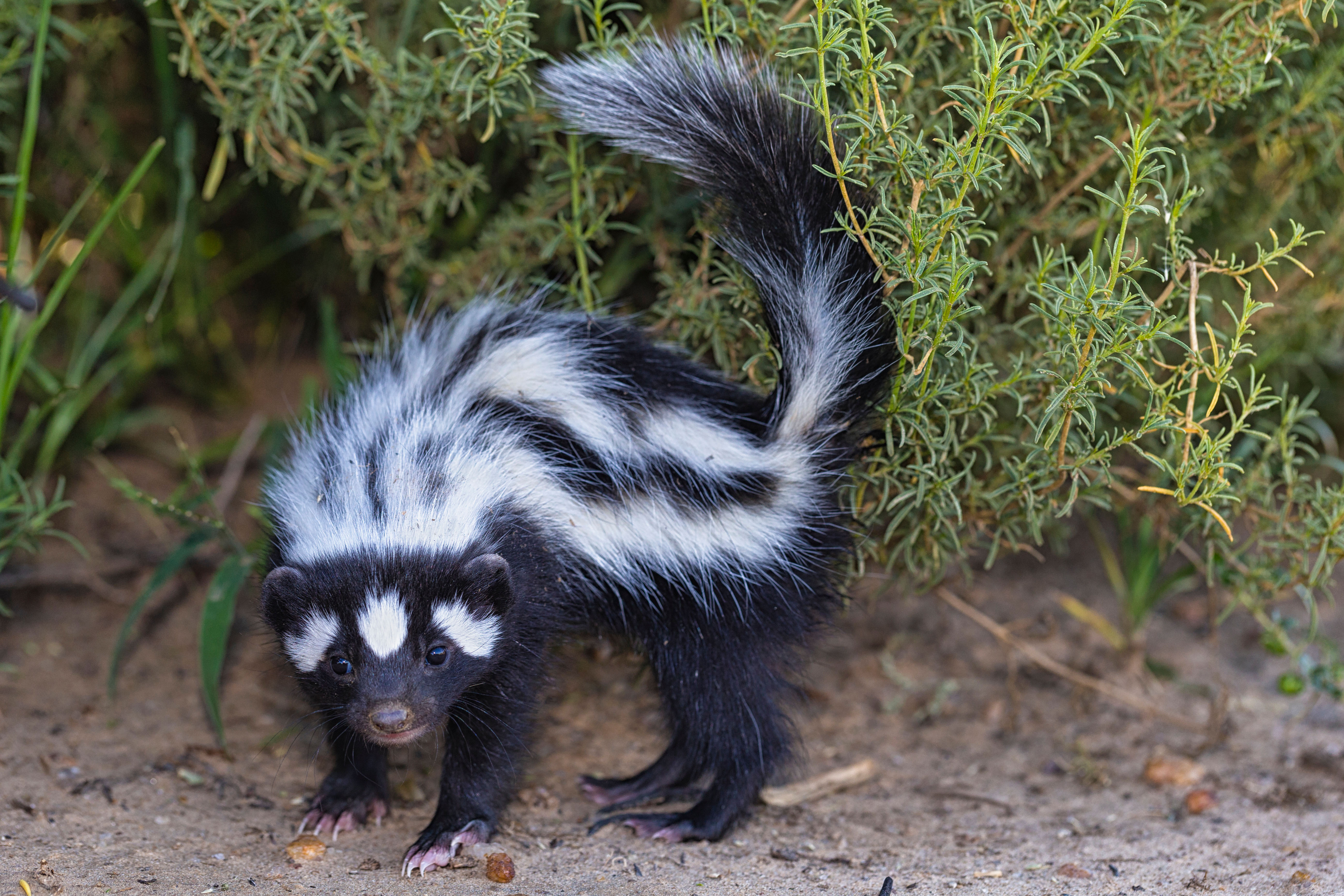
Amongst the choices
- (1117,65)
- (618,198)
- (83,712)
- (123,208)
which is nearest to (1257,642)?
(1117,65)

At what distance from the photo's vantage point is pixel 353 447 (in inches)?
130

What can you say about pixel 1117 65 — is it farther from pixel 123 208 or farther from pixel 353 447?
pixel 123 208

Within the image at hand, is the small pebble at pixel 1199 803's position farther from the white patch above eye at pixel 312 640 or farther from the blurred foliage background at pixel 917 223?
the white patch above eye at pixel 312 640

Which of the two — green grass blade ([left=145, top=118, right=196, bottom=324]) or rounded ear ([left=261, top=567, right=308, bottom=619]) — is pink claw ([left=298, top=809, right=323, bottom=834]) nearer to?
rounded ear ([left=261, top=567, right=308, bottom=619])

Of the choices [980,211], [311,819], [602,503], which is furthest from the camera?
[980,211]

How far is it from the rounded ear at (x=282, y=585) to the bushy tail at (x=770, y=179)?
1.35m

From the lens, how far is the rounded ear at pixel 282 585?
302cm

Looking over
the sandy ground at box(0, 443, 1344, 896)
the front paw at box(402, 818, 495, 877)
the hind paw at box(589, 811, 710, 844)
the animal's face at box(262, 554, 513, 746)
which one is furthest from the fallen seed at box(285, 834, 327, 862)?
the hind paw at box(589, 811, 710, 844)

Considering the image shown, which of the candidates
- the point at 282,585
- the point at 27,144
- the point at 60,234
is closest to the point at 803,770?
the point at 282,585

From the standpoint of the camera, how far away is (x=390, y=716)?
289 cm

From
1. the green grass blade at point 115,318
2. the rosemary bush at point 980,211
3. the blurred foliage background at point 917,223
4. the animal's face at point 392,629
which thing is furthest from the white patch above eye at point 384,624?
the green grass blade at point 115,318

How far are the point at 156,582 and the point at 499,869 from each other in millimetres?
1693

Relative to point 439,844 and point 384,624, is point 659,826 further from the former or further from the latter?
point 384,624

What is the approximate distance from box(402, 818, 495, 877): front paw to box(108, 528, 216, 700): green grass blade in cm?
131
